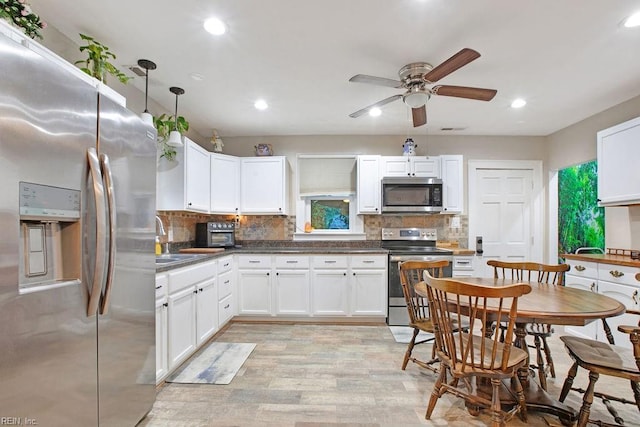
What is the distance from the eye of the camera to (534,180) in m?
4.45

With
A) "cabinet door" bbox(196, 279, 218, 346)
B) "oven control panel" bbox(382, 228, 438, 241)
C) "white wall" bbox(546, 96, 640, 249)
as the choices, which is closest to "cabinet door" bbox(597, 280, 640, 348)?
"white wall" bbox(546, 96, 640, 249)

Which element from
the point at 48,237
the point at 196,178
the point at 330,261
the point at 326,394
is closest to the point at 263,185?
the point at 196,178

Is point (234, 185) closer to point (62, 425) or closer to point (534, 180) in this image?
point (62, 425)

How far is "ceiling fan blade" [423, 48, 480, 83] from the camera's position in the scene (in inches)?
74.0

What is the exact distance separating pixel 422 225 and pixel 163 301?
11.4 feet

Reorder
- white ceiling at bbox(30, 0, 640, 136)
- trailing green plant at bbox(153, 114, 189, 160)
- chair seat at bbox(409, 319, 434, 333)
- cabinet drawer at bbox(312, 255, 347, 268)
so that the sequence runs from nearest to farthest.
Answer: white ceiling at bbox(30, 0, 640, 136)
chair seat at bbox(409, 319, 434, 333)
trailing green plant at bbox(153, 114, 189, 160)
cabinet drawer at bbox(312, 255, 347, 268)

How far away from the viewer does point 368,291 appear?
3740 millimetres

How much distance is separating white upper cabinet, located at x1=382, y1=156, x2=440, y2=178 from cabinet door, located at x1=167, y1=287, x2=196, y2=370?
284cm

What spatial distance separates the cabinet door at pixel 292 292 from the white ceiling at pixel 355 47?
1.99m

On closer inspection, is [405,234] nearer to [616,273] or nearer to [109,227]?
[616,273]

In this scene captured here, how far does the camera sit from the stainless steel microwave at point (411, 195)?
4023mm

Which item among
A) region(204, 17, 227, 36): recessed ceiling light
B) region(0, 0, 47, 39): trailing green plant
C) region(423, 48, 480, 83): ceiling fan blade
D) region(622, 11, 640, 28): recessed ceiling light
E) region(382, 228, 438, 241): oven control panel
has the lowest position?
region(382, 228, 438, 241): oven control panel

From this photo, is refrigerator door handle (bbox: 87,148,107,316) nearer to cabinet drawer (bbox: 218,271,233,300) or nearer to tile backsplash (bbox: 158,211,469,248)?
cabinet drawer (bbox: 218,271,233,300)

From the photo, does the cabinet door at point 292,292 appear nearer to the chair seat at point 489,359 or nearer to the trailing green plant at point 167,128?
the trailing green plant at point 167,128
